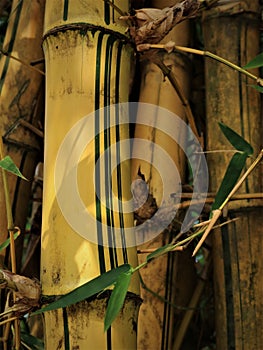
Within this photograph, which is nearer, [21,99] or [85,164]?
[85,164]

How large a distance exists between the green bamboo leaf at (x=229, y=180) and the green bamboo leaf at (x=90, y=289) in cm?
11

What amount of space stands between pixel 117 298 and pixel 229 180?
16cm

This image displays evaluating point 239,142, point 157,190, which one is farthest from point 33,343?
point 239,142

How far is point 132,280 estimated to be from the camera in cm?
61

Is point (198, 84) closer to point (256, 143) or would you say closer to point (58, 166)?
point (256, 143)

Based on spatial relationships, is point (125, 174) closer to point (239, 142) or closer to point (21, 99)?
point (239, 142)

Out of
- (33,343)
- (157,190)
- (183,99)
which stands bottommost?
(33,343)

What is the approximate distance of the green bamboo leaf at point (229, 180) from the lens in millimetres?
622

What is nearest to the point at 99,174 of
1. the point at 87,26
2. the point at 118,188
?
the point at 118,188

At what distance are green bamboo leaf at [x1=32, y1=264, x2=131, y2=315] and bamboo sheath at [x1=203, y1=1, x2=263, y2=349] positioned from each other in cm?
26

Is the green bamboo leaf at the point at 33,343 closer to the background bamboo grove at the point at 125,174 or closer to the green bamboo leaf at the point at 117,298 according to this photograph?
the background bamboo grove at the point at 125,174

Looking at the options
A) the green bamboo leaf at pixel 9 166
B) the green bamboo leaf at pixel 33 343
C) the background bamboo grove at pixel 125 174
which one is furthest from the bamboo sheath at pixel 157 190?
the green bamboo leaf at pixel 9 166

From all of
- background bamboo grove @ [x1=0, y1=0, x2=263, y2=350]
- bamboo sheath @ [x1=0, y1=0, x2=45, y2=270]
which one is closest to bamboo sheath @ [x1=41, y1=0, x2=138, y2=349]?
background bamboo grove @ [x1=0, y1=0, x2=263, y2=350]

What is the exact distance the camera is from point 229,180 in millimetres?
627
